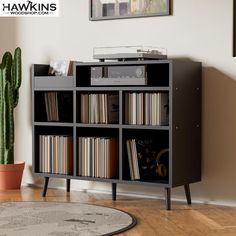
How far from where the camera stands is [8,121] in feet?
15.2

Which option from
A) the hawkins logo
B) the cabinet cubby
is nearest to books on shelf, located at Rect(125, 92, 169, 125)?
the cabinet cubby

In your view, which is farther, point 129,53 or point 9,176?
point 9,176

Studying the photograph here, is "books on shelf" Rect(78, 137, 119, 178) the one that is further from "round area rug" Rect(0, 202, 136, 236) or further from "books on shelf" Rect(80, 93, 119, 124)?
"round area rug" Rect(0, 202, 136, 236)

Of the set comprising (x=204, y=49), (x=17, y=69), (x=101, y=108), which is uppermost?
(x=204, y=49)

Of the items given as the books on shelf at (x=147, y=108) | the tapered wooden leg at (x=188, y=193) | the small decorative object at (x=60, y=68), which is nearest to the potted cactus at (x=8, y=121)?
the small decorative object at (x=60, y=68)

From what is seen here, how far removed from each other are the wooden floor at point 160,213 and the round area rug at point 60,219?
0.37 feet

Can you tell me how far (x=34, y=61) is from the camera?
4848 mm

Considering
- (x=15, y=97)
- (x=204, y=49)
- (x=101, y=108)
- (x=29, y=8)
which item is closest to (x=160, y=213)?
(x=101, y=108)

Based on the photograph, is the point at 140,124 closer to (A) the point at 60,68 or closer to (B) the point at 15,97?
(A) the point at 60,68

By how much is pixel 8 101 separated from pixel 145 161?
1170mm

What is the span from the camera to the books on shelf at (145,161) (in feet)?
13.1

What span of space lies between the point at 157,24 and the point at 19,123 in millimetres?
1406

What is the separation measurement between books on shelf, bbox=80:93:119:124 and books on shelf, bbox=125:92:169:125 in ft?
0.47

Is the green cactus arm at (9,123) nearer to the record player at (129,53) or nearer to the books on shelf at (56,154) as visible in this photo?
the books on shelf at (56,154)
